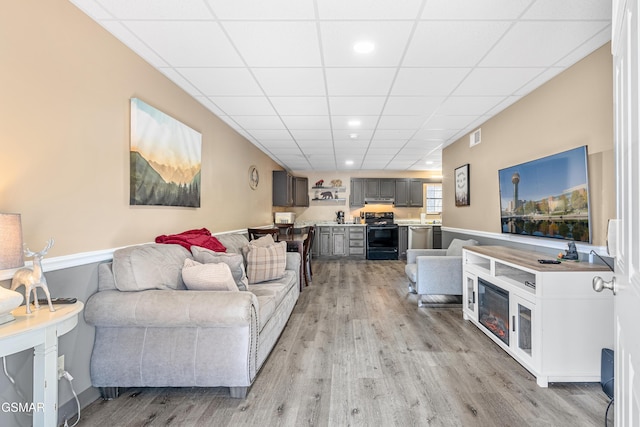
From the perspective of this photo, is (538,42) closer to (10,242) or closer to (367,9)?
(367,9)

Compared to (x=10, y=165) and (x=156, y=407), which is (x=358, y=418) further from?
(x=10, y=165)

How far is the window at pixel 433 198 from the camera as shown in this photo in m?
9.23

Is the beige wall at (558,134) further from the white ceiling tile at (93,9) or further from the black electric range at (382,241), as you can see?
the black electric range at (382,241)

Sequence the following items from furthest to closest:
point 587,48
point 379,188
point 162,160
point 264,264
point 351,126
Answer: point 379,188
point 351,126
point 264,264
point 162,160
point 587,48

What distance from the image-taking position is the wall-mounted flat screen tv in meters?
2.54

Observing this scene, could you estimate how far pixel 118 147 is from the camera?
2307mm

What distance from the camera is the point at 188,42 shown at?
2.34 meters

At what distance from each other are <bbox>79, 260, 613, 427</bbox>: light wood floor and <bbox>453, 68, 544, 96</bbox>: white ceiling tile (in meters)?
2.46

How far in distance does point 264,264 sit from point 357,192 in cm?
586

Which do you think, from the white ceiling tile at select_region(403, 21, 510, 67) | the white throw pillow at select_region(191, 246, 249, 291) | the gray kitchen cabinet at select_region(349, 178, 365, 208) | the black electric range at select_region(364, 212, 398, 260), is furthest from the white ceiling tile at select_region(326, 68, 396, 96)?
the gray kitchen cabinet at select_region(349, 178, 365, 208)

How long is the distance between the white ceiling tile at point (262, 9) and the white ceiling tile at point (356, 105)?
4.67 ft

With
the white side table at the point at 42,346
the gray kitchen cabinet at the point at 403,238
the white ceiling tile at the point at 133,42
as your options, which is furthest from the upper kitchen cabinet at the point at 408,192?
the white side table at the point at 42,346

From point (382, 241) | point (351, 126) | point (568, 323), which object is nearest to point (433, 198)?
point (382, 241)

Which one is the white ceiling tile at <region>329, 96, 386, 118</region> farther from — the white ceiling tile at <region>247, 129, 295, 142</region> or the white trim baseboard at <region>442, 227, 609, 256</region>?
the white trim baseboard at <region>442, 227, 609, 256</region>
